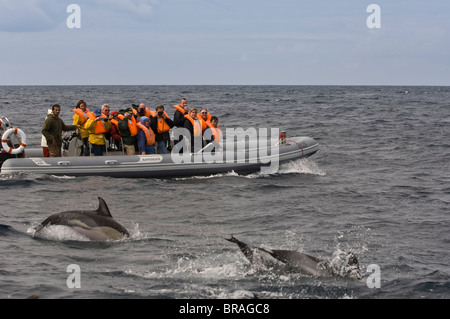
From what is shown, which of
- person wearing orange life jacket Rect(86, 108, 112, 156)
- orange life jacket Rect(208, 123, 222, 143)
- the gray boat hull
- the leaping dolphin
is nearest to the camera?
the leaping dolphin

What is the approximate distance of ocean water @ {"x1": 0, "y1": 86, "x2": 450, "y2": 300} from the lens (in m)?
8.65

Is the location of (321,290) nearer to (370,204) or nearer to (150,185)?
(370,204)

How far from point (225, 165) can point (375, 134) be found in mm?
16790

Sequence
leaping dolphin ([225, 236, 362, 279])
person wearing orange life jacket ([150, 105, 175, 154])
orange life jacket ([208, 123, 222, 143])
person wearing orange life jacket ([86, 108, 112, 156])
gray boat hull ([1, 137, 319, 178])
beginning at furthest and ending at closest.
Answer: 1. orange life jacket ([208, 123, 222, 143])
2. person wearing orange life jacket ([150, 105, 175, 154])
3. gray boat hull ([1, 137, 319, 178])
4. person wearing orange life jacket ([86, 108, 112, 156])
5. leaping dolphin ([225, 236, 362, 279])

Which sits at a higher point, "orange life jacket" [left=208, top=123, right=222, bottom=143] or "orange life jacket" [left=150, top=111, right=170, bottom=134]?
"orange life jacket" [left=150, top=111, right=170, bottom=134]

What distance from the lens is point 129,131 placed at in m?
16.7

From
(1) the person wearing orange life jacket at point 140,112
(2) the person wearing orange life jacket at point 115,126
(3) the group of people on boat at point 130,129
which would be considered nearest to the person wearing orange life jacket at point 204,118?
(3) the group of people on boat at point 130,129

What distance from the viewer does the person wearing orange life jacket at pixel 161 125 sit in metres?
16.9

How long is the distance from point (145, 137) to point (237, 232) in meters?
5.98

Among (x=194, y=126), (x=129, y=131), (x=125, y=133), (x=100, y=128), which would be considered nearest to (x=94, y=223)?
(x=100, y=128)

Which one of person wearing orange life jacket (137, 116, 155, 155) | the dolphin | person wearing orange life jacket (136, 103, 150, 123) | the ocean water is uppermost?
person wearing orange life jacket (136, 103, 150, 123)

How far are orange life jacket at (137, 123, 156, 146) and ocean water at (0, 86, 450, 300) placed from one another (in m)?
1.12

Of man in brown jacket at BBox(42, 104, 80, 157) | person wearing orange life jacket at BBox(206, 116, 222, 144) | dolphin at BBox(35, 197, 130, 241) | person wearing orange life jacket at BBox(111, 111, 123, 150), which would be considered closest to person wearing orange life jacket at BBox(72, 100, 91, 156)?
man in brown jacket at BBox(42, 104, 80, 157)

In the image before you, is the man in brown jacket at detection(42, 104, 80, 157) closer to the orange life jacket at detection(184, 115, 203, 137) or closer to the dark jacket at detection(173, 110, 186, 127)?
the dark jacket at detection(173, 110, 186, 127)
